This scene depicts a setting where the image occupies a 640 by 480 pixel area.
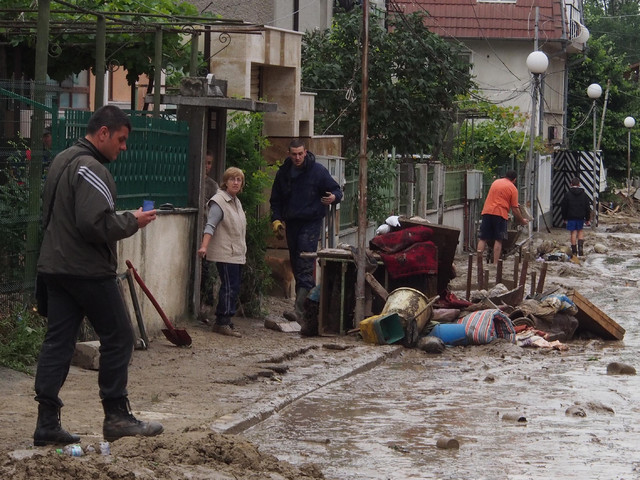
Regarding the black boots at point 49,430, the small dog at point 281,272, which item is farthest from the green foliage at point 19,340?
the small dog at point 281,272

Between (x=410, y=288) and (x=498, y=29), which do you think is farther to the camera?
(x=498, y=29)

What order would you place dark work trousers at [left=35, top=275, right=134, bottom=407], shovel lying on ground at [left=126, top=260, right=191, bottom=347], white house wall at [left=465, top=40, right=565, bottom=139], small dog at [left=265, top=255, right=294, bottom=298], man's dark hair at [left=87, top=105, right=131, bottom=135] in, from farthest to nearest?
1. white house wall at [left=465, top=40, right=565, bottom=139]
2. small dog at [left=265, top=255, right=294, bottom=298]
3. shovel lying on ground at [left=126, top=260, right=191, bottom=347]
4. man's dark hair at [left=87, top=105, right=131, bottom=135]
5. dark work trousers at [left=35, top=275, right=134, bottom=407]

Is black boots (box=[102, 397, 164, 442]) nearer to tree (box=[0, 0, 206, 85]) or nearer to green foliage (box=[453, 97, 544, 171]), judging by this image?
tree (box=[0, 0, 206, 85])

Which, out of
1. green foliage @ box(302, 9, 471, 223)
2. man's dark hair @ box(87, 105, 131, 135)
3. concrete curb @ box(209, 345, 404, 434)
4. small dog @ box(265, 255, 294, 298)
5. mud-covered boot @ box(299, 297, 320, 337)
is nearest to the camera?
man's dark hair @ box(87, 105, 131, 135)

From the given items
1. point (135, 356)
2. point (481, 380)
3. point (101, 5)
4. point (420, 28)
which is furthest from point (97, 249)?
point (420, 28)

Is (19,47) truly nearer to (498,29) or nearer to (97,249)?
(97,249)

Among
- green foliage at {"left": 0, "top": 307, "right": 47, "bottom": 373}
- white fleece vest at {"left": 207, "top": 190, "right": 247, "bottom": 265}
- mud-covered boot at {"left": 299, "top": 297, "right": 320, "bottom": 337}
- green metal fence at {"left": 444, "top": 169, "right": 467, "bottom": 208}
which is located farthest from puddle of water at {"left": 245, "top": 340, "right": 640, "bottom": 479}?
green metal fence at {"left": 444, "top": 169, "right": 467, "bottom": 208}

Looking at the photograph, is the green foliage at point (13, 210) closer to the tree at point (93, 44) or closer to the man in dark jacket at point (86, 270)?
the man in dark jacket at point (86, 270)

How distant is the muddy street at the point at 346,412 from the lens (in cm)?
642

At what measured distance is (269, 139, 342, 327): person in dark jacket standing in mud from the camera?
1305cm

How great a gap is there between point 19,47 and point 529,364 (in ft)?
25.7

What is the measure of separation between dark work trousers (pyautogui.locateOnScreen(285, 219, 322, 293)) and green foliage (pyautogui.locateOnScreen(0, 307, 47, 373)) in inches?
163

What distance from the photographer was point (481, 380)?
10.4m

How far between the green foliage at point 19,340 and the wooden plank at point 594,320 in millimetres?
6313
